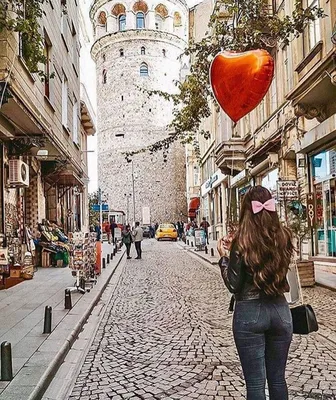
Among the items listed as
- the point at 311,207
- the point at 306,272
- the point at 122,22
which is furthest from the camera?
the point at 122,22

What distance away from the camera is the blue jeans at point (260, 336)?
9.89ft

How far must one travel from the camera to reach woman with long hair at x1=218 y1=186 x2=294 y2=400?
9.91 feet

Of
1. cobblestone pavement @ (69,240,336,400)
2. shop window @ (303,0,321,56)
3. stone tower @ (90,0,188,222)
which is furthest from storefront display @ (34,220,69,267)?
stone tower @ (90,0,188,222)

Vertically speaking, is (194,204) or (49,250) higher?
(194,204)

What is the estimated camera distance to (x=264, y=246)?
3.04 meters

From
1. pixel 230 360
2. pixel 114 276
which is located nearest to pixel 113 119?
pixel 114 276

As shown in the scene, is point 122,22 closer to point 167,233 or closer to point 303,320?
point 167,233

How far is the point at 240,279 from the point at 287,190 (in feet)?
30.5

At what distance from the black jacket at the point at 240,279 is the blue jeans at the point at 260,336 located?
0.04 metres

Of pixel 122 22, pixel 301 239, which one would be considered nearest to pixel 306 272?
pixel 301 239

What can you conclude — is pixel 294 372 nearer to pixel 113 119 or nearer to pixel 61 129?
pixel 61 129

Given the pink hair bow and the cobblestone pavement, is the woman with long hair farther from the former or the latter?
the cobblestone pavement

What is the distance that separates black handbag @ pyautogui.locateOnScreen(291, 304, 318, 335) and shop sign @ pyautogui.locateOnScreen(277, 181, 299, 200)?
8.91m

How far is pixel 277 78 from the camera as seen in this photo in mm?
18516
